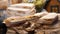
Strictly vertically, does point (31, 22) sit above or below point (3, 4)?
below

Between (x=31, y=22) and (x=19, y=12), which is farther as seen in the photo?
(x=19, y=12)

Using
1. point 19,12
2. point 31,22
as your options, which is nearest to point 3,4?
point 19,12

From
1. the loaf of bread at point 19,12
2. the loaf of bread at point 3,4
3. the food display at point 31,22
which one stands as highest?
the loaf of bread at point 3,4

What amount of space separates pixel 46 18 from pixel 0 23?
804 mm

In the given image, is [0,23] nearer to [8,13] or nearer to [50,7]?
[8,13]

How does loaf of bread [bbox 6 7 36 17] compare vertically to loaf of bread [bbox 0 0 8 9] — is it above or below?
below

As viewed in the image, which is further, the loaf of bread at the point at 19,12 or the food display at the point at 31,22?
the loaf of bread at the point at 19,12

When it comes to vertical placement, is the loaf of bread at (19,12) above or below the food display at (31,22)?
above

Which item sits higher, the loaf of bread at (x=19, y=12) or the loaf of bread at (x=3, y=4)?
the loaf of bread at (x=3, y=4)

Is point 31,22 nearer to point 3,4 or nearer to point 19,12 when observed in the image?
point 19,12

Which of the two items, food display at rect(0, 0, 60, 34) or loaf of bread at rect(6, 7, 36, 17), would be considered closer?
food display at rect(0, 0, 60, 34)

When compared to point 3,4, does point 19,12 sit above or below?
below

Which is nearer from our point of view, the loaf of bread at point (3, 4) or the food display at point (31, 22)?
the food display at point (31, 22)

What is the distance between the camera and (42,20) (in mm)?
2232
